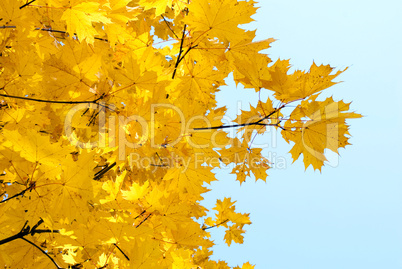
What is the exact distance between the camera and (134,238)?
5.11ft

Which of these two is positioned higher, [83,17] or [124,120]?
[83,17]

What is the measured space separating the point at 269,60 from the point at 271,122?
40 cm

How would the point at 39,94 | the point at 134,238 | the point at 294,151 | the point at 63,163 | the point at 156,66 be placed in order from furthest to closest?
the point at 39,94 < the point at 294,151 < the point at 134,238 < the point at 156,66 < the point at 63,163

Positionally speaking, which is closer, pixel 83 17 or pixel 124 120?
pixel 83 17

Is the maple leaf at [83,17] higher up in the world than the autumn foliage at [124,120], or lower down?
higher up

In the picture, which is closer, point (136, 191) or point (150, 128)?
point (150, 128)

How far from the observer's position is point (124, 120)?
1550 millimetres

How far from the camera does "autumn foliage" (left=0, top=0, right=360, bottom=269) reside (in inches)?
54.6

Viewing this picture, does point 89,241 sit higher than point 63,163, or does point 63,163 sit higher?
point 63,163

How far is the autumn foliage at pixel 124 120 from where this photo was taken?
1387 millimetres

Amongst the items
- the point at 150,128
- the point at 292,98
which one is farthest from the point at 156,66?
the point at 292,98

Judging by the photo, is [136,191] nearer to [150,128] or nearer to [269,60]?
[150,128]

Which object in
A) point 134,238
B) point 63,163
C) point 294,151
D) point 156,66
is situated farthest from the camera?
point 294,151

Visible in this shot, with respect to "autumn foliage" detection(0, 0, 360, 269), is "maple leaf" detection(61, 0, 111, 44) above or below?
above
